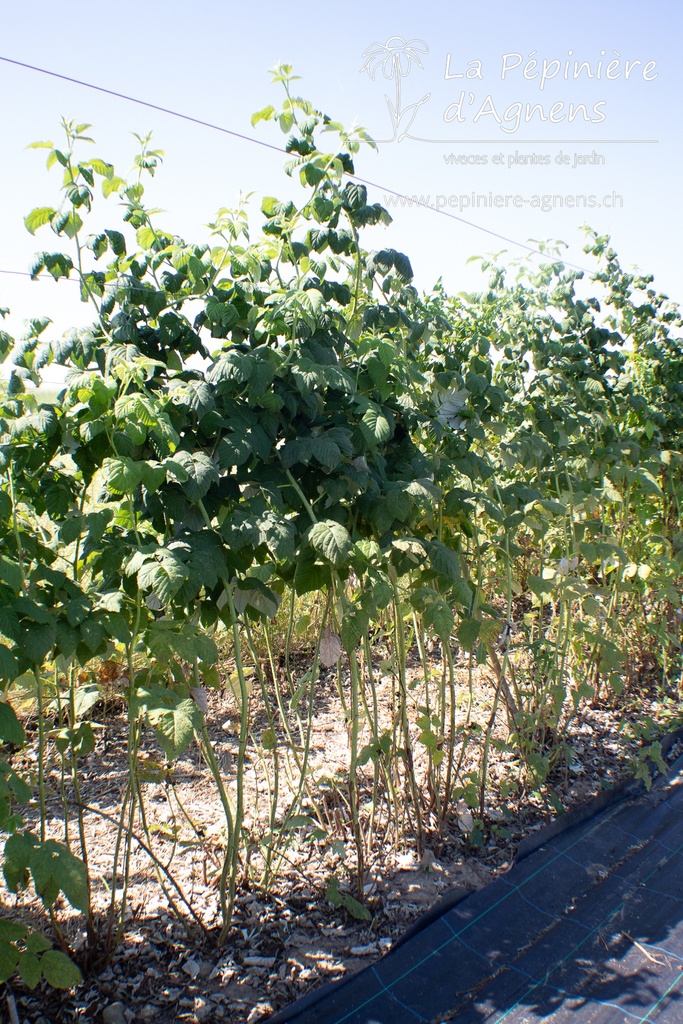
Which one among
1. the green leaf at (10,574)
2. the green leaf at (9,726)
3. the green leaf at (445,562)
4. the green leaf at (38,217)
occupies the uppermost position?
the green leaf at (38,217)

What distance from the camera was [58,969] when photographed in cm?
153

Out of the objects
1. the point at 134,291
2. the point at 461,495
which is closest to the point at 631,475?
the point at 461,495

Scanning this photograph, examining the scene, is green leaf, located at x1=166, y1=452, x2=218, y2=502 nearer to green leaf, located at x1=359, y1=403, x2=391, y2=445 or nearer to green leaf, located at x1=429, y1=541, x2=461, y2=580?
green leaf, located at x1=359, y1=403, x2=391, y2=445

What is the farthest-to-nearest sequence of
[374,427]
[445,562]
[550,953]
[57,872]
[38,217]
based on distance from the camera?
[550,953] < [445,562] < [374,427] < [38,217] < [57,872]

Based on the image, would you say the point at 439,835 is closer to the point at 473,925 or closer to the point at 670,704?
the point at 473,925

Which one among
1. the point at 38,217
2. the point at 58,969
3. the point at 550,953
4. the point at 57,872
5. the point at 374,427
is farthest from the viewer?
the point at 550,953

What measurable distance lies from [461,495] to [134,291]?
113cm

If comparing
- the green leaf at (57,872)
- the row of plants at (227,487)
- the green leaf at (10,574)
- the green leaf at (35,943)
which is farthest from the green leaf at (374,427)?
the green leaf at (35,943)

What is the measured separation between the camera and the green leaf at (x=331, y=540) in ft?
5.65

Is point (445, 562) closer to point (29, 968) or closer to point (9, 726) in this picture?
point (9, 726)

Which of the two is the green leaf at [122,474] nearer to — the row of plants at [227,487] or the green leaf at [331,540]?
the row of plants at [227,487]

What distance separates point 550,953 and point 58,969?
1.33 meters

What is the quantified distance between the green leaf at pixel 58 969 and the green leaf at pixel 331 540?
0.98 meters

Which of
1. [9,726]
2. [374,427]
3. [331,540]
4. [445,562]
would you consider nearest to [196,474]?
[331,540]
